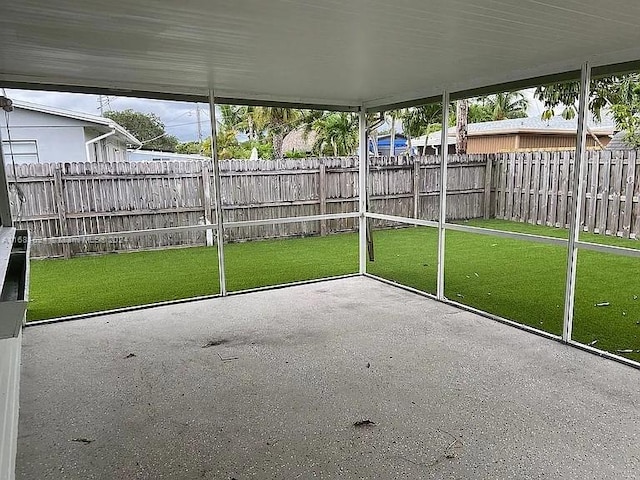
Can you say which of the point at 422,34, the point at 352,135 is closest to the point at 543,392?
the point at 422,34

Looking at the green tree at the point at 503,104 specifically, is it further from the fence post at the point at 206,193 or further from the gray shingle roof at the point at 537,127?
the fence post at the point at 206,193

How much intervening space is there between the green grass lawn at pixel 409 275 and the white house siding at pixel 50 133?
128 inches

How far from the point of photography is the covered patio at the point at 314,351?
7.88ft

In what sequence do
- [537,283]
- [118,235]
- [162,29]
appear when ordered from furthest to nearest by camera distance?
[537,283]
[118,235]
[162,29]

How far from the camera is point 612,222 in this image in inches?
310

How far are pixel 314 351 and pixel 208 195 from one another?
17.9ft

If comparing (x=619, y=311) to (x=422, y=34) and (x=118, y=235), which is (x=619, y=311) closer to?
(x=422, y=34)

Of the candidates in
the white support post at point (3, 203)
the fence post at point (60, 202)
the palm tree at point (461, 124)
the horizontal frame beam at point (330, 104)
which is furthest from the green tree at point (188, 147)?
the white support post at point (3, 203)

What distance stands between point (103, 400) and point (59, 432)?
1.28 ft

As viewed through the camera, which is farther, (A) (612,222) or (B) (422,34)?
(A) (612,222)

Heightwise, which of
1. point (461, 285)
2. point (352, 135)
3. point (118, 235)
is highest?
point (352, 135)

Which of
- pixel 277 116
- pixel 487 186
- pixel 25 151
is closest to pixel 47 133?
pixel 25 151

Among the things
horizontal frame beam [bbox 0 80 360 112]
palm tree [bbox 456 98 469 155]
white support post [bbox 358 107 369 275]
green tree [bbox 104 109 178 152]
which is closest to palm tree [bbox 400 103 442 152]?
palm tree [bbox 456 98 469 155]

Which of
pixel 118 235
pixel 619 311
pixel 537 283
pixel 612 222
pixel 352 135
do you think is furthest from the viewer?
pixel 352 135
